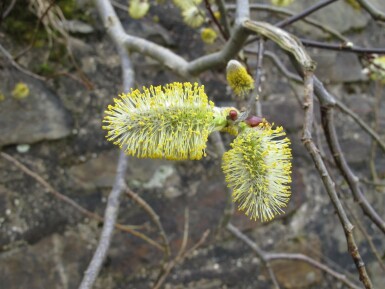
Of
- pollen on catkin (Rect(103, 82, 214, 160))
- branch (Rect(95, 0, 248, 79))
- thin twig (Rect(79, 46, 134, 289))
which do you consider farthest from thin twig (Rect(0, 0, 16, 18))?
pollen on catkin (Rect(103, 82, 214, 160))

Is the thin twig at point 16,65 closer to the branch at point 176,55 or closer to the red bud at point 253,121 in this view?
the branch at point 176,55

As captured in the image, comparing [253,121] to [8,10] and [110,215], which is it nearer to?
[110,215]

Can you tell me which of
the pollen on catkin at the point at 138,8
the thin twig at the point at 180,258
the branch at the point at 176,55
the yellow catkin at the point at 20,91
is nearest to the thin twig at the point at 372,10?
the branch at the point at 176,55

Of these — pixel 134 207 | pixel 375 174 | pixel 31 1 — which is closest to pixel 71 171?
pixel 134 207

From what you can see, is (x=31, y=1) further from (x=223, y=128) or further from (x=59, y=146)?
(x=223, y=128)

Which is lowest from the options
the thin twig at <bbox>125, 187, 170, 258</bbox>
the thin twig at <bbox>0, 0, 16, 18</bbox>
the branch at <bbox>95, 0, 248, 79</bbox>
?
the thin twig at <bbox>125, 187, 170, 258</bbox>

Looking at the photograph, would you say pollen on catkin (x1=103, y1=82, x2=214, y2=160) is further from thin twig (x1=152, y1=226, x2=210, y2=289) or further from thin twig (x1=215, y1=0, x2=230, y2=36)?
thin twig (x1=152, y1=226, x2=210, y2=289)

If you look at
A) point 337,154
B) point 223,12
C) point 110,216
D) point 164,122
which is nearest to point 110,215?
point 110,216
